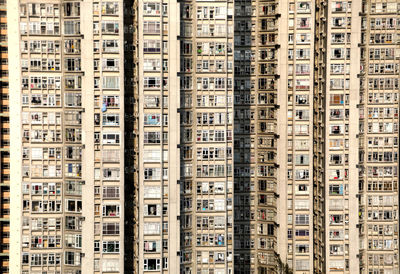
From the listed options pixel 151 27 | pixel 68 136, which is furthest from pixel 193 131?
pixel 68 136

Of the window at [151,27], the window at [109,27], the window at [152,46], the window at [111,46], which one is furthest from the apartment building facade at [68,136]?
the window at [151,27]

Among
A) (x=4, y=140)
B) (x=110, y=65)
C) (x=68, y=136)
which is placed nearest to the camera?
(x=110, y=65)

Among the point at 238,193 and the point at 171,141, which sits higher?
the point at 171,141

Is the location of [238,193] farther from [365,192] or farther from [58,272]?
[58,272]

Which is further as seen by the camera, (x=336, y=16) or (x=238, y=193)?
(x=238, y=193)

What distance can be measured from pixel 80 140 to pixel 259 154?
84.8 feet

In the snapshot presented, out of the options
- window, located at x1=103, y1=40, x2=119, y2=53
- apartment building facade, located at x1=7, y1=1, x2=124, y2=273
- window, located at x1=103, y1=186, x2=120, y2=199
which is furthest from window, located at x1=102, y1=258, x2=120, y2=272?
window, located at x1=103, y1=40, x2=119, y2=53

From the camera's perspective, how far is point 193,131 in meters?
64.8

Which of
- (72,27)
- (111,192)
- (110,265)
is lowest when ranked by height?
(110,265)

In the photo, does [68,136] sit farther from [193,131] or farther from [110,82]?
[193,131]

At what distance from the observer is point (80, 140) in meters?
64.2

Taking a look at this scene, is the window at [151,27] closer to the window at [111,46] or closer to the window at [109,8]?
the window at [111,46]

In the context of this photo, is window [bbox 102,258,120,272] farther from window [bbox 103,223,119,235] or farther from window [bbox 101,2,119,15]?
window [bbox 101,2,119,15]

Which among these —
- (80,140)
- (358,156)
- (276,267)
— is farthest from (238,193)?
(80,140)
